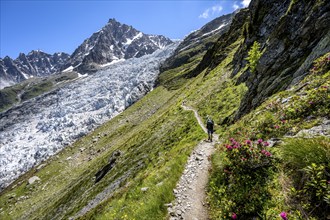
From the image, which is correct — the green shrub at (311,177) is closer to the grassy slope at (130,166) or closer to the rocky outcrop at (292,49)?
the grassy slope at (130,166)

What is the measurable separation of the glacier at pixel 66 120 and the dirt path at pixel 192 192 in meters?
132

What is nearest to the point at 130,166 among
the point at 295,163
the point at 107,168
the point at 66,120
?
the point at 107,168

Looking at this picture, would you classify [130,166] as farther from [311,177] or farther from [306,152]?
[311,177]

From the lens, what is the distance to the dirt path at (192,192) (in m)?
9.36

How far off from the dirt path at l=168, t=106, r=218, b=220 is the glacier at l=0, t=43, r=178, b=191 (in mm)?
131662

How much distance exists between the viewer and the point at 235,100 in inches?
1163

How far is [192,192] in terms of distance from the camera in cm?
1062

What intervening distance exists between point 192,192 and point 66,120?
6140 inches

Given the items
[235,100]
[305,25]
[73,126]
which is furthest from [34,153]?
[305,25]

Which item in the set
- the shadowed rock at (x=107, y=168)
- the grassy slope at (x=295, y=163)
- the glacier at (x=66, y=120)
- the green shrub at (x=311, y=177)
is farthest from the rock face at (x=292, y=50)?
the glacier at (x=66, y=120)

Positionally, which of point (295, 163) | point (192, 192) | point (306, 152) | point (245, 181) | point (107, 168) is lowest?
point (107, 168)

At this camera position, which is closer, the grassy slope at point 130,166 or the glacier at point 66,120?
Answer: the grassy slope at point 130,166

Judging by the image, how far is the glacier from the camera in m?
131

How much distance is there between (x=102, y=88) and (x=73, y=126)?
46.3 m
